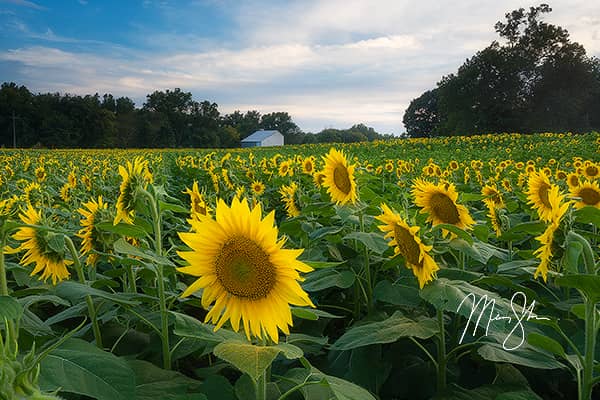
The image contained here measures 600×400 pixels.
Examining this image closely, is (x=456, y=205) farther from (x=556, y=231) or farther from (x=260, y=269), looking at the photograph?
(x=260, y=269)

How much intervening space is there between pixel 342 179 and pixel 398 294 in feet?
3.58

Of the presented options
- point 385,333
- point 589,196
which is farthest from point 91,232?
point 589,196

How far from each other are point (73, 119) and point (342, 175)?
59634mm

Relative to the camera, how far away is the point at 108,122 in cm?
5859

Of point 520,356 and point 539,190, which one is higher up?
point 539,190

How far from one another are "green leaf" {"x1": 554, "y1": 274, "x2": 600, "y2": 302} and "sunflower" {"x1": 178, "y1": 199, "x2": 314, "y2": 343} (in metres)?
0.74

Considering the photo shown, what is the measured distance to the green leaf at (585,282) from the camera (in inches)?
54.5

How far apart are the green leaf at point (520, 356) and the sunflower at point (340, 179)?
1.30 metres

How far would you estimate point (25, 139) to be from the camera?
177 ft

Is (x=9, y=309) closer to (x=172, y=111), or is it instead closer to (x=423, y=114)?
(x=172, y=111)

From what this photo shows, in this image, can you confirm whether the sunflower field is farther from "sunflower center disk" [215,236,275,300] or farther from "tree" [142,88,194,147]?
"tree" [142,88,194,147]

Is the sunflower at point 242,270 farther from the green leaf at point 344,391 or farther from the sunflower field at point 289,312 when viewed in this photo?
the green leaf at point 344,391

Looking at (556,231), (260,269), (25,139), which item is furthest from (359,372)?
(25,139)

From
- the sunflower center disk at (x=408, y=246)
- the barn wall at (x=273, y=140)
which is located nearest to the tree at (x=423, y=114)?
the barn wall at (x=273, y=140)
